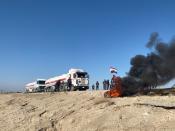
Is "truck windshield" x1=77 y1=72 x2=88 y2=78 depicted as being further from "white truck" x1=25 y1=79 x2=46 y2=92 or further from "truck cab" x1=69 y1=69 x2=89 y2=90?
"white truck" x1=25 y1=79 x2=46 y2=92

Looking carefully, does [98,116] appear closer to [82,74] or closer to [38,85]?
[82,74]

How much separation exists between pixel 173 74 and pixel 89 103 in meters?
9.25

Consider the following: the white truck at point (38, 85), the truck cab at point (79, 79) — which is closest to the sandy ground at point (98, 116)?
the truck cab at point (79, 79)

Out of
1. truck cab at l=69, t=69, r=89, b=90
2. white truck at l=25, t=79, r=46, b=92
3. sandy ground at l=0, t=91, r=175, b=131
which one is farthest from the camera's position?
white truck at l=25, t=79, r=46, b=92

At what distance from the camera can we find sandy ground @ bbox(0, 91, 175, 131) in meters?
21.0

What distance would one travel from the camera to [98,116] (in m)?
23.9

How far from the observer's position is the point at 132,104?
2406cm

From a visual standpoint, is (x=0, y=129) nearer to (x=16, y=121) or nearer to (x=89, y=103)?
(x=16, y=121)

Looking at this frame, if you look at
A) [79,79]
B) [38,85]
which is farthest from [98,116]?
[38,85]

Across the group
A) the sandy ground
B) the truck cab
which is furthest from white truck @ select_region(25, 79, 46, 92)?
the sandy ground

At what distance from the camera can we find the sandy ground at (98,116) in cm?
2098

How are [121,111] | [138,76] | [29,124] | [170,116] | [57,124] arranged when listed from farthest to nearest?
[138,76] < [29,124] < [57,124] < [121,111] < [170,116]

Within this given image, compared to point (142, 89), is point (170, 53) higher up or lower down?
higher up

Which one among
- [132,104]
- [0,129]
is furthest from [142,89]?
[0,129]
